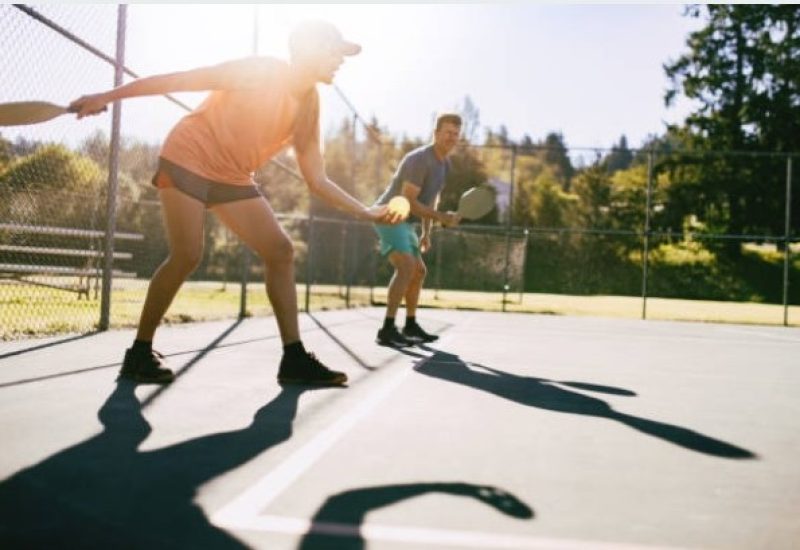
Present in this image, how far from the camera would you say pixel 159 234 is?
14133 millimetres

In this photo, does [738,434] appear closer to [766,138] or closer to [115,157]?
[115,157]

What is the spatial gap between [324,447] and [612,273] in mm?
32204

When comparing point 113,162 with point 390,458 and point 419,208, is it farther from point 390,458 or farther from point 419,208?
point 390,458

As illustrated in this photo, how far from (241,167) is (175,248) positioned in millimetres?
560

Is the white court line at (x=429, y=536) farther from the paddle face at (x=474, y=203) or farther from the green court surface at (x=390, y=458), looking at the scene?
the paddle face at (x=474, y=203)

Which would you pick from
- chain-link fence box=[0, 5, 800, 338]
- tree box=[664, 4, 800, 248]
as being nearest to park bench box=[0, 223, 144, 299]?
chain-link fence box=[0, 5, 800, 338]

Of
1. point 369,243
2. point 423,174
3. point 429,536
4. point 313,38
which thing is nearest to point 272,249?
point 313,38

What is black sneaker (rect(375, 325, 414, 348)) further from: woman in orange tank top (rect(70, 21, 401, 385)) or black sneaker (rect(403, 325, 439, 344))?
woman in orange tank top (rect(70, 21, 401, 385))

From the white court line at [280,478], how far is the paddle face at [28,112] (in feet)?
6.62

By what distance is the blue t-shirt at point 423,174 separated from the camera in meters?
6.93

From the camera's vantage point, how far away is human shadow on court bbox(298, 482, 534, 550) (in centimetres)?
180

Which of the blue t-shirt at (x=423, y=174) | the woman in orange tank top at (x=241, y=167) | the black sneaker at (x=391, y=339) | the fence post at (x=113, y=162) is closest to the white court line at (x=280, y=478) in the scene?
the woman in orange tank top at (x=241, y=167)

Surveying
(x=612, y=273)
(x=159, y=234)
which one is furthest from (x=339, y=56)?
(x=612, y=273)

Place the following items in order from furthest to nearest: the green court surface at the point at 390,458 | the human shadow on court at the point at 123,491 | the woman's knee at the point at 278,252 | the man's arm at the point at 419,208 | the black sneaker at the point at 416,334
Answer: the black sneaker at the point at 416,334 < the man's arm at the point at 419,208 < the woman's knee at the point at 278,252 < the green court surface at the point at 390,458 < the human shadow on court at the point at 123,491
